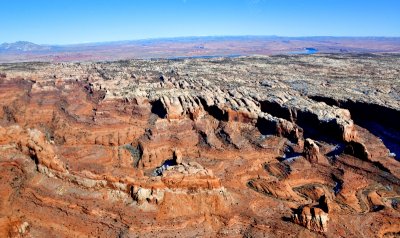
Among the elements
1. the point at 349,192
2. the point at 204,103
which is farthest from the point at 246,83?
the point at 349,192

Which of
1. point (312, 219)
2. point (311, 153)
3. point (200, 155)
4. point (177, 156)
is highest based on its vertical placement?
point (312, 219)

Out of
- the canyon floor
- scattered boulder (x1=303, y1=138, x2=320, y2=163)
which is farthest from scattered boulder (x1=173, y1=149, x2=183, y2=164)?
scattered boulder (x1=303, y1=138, x2=320, y2=163)

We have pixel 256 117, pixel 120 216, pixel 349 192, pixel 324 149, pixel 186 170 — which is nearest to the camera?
pixel 120 216

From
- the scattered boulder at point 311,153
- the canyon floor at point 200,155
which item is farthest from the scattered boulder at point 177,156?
the scattered boulder at point 311,153

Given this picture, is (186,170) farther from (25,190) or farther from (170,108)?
(170,108)

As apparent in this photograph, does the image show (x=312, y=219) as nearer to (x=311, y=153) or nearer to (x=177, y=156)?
(x=311, y=153)

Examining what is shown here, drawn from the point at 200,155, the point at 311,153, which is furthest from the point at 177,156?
the point at 311,153

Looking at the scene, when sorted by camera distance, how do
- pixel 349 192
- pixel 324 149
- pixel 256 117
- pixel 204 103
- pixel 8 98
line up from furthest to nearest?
pixel 8 98, pixel 204 103, pixel 256 117, pixel 324 149, pixel 349 192

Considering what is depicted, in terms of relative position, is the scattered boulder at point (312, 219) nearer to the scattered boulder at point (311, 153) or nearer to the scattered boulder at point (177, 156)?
the scattered boulder at point (311, 153)
